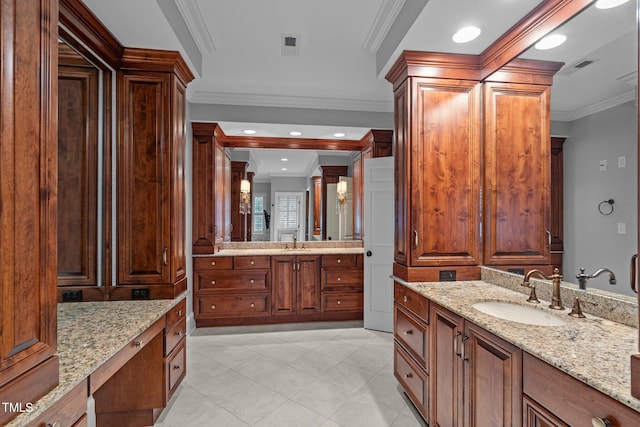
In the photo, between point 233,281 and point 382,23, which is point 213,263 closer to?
point 233,281

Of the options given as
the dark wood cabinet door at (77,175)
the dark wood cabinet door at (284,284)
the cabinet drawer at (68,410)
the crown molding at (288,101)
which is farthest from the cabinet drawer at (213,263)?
the cabinet drawer at (68,410)

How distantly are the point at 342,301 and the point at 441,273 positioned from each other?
180 centimetres

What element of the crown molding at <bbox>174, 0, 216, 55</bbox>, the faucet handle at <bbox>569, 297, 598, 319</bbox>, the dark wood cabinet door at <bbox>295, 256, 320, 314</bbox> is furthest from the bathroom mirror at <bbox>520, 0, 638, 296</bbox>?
the dark wood cabinet door at <bbox>295, 256, 320, 314</bbox>

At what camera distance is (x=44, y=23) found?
933 mm

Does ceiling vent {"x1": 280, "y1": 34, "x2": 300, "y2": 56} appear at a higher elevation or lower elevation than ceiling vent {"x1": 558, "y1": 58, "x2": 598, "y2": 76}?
higher

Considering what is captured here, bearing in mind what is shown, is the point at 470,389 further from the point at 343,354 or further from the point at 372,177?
the point at 372,177

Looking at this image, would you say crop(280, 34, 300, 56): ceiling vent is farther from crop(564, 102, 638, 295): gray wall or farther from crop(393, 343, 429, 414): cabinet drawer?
crop(393, 343, 429, 414): cabinet drawer

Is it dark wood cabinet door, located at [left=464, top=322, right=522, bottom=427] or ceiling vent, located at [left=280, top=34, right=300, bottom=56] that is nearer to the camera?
dark wood cabinet door, located at [left=464, top=322, right=522, bottom=427]

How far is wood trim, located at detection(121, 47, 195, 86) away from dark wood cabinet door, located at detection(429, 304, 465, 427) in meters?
2.34

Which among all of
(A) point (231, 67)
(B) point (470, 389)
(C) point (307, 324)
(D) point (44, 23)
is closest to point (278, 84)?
(A) point (231, 67)

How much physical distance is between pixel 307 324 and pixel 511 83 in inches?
124

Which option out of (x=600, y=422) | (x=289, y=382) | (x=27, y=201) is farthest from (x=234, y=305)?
(x=600, y=422)

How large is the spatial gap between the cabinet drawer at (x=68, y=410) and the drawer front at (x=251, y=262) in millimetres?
2498

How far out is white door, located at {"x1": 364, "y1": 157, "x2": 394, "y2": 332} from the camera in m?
3.52
